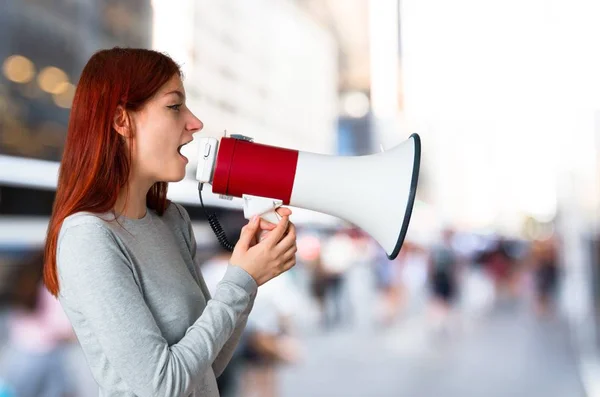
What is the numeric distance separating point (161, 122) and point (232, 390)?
190 cm

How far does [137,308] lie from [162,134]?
0.25m

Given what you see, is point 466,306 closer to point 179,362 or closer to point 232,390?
point 232,390

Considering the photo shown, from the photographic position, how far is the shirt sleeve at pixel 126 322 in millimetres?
730

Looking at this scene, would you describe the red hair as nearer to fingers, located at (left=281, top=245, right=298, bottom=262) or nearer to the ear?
the ear

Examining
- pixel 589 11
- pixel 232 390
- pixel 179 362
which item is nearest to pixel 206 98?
pixel 232 390

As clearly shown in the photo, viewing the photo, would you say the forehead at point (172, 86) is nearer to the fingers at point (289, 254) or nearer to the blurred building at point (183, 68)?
→ the blurred building at point (183, 68)

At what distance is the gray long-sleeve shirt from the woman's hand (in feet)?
0.05

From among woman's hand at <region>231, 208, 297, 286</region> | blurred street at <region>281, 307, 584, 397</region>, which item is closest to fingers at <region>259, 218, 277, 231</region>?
woman's hand at <region>231, 208, 297, 286</region>

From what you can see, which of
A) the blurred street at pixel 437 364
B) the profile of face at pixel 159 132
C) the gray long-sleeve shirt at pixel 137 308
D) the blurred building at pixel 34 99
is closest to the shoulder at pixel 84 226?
the gray long-sleeve shirt at pixel 137 308

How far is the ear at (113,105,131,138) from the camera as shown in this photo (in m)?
0.83

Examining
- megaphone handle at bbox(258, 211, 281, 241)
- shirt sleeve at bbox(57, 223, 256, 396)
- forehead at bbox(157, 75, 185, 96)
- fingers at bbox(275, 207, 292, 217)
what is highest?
forehead at bbox(157, 75, 185, 96)

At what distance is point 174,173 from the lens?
2.83 feet

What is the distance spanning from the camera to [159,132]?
85cm

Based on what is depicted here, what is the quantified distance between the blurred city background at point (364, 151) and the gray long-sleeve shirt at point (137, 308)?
32.1 inches
